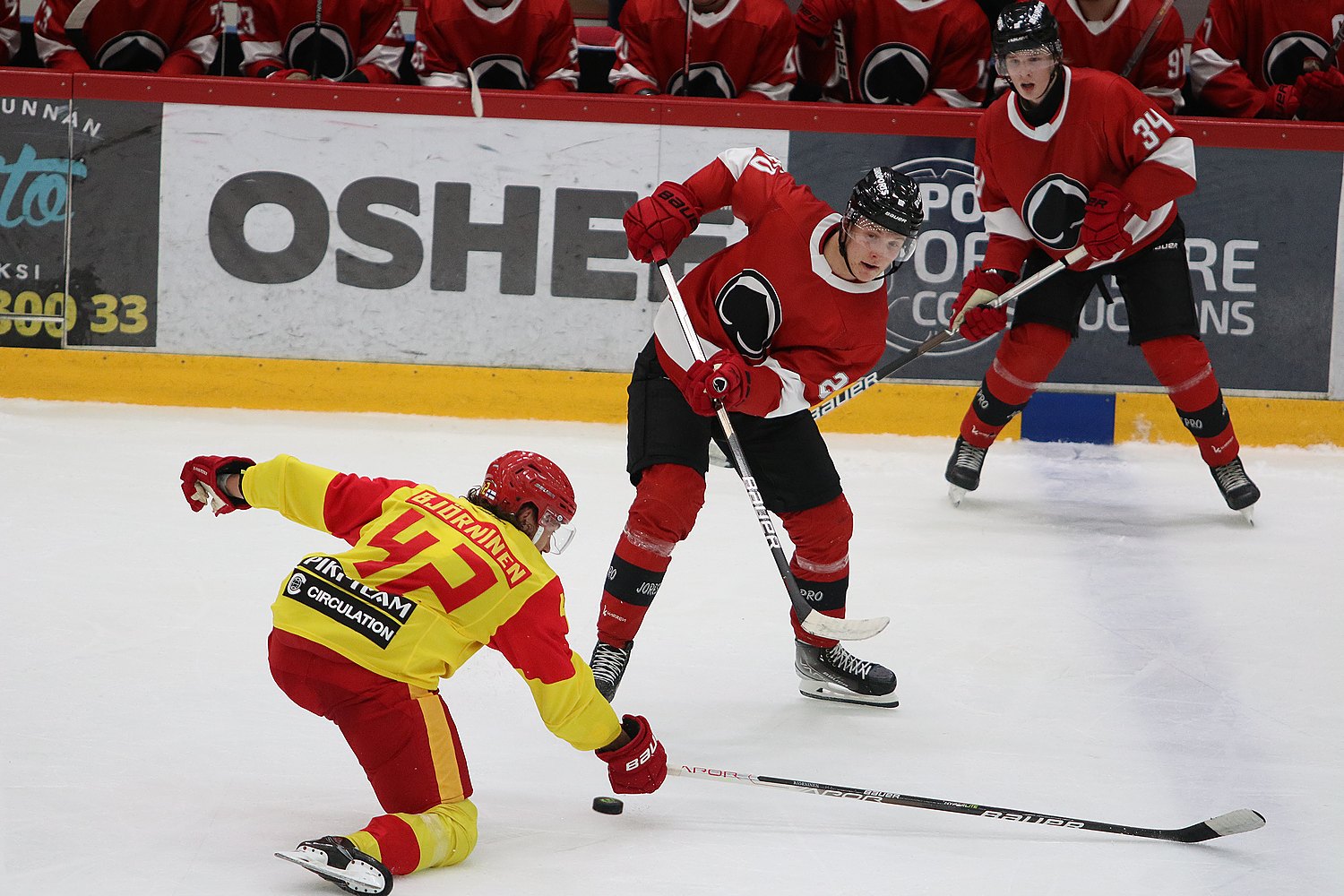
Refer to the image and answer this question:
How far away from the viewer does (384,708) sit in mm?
2100

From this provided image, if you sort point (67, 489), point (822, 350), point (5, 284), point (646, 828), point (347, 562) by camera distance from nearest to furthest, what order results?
1. point (347, 562)
2. point (646, 828)
3. point (822, 350)
4. point (67, 489)
5. point (5, 284)

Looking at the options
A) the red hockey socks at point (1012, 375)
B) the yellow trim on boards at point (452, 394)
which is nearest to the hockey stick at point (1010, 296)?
the red hockey socks at point (1012, 375)

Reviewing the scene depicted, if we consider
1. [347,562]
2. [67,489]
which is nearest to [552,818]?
[347,562]

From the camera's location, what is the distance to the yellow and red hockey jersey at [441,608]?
208 cm

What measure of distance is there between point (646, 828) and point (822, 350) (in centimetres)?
100

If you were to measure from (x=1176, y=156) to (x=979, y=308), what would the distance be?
63 centimetres

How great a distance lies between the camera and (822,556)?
112 inches

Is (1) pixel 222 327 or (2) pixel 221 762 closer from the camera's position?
(2) pixel 221 762

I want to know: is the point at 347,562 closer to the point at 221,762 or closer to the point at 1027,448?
the point at 221,762

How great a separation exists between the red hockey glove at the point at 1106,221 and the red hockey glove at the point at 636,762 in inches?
86.2

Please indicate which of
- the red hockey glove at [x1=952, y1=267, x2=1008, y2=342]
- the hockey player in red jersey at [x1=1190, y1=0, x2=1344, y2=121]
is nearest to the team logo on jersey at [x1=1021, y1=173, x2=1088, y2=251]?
the red hockey glove at [x1=952, y1=267, x2=1008, y2=342]

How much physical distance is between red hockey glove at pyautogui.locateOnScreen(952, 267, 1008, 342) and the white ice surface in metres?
0.55

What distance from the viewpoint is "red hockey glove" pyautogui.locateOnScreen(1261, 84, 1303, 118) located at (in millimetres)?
4988

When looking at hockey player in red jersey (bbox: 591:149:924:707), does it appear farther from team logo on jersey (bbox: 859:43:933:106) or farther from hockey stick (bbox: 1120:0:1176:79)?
hockey stick (bbox: 1120:0:1176:79)
